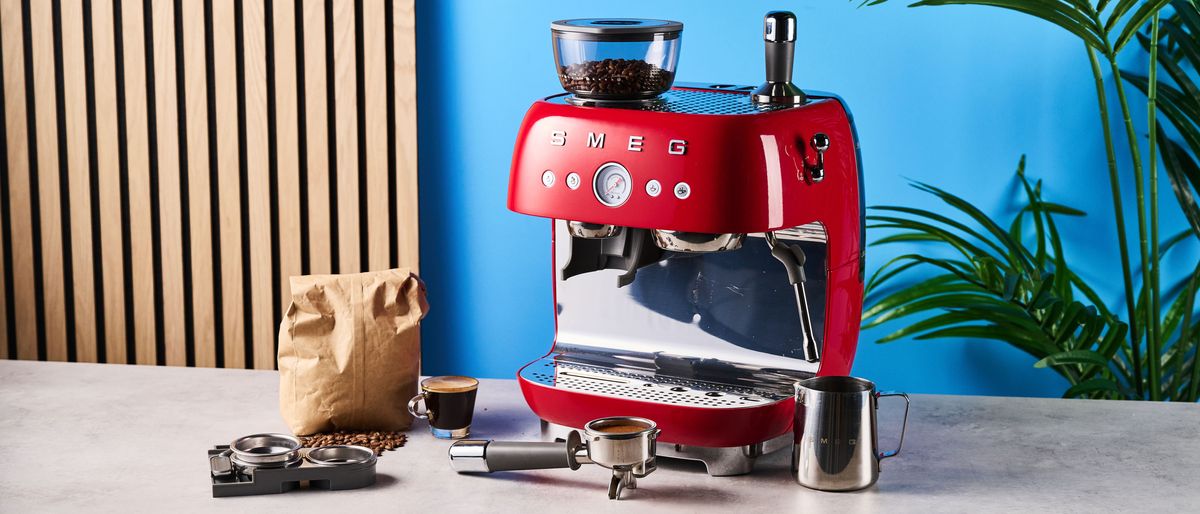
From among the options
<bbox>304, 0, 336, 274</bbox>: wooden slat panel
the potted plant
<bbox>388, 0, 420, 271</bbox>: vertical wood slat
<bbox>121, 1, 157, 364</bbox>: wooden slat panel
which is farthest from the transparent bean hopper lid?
<bbox>121, 1, 157, 364</bbox>: wooden slat panel

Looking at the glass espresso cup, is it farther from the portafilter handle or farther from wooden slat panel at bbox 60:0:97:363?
wooden slat panel at bbox 60:0:97:363

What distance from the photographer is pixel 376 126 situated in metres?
3.04

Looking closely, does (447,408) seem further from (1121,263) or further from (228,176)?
(1121,263)

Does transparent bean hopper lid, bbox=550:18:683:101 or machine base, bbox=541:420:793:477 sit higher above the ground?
transparent bean hopper lid, bbox=550:18:683:101

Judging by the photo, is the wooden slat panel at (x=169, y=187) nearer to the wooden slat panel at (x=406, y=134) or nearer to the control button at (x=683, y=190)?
the wooden slat panel at (x=406, y=134)

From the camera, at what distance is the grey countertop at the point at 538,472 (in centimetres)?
153

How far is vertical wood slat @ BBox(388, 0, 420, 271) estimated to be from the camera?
2.98 m

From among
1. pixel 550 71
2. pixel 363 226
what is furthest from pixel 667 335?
pixel 363 226

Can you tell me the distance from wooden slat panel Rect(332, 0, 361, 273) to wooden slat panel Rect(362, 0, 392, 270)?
1.2 inches

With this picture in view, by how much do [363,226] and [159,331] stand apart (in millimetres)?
675

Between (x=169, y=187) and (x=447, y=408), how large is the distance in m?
1.74

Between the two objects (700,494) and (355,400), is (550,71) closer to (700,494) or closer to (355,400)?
(355,400)

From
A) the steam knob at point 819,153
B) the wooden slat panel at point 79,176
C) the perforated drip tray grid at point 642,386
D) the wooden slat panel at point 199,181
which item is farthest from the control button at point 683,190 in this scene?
the wooden slat panel at point 79,176

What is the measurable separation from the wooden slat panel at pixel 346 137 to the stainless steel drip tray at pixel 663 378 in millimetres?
1390
